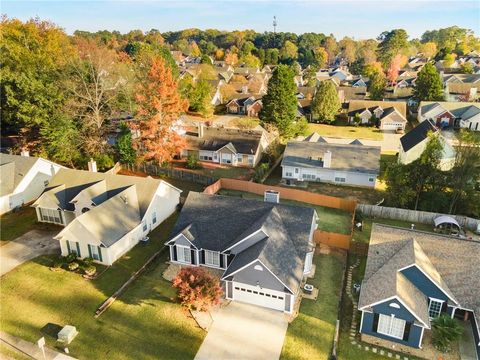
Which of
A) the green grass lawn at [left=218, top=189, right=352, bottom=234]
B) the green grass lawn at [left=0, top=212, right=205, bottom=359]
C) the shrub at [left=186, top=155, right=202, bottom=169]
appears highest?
the shrub at [left=186, top=155, right=202, bottom=169]

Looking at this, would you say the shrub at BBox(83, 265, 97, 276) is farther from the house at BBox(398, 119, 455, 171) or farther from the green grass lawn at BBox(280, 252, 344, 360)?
the house at BBox(398, 119, 455, 171)

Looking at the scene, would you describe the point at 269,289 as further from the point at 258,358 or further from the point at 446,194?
the point at 446,194

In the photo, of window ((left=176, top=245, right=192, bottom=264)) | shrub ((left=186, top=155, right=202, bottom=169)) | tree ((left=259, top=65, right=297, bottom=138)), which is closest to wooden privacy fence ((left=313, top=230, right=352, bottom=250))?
window ((left=176, top=245, right=192, bottom=264))

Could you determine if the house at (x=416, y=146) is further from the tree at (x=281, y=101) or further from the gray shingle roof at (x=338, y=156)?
the tree at (x=281, y=101)

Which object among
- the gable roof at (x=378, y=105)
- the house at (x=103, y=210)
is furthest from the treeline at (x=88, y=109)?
the gable roof at (x=378, y=105)

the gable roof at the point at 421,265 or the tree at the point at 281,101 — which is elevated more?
the tree at the point at 281,101

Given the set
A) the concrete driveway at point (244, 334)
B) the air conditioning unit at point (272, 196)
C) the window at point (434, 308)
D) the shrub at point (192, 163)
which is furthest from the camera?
the shrub at point (192, 163)

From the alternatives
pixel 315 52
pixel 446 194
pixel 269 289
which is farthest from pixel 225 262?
pixel 315 52
